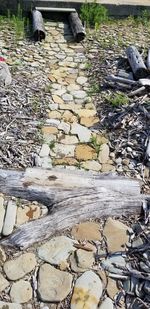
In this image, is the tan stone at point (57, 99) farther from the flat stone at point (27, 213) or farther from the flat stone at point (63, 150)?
the flat stone at point (27, 213)

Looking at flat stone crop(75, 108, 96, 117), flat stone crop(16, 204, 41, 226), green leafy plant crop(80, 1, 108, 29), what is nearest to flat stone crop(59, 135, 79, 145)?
flat stone crop(75, 108, 96, 117)

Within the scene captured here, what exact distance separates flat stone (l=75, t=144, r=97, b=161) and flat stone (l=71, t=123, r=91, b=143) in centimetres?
15

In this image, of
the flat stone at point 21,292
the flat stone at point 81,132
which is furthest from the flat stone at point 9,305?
the flat stone at point 81,132

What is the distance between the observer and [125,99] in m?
5.93

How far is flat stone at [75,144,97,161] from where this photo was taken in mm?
5023

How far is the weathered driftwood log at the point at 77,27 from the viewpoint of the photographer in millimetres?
7734

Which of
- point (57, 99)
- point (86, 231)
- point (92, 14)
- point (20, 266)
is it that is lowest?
point (20, 266)

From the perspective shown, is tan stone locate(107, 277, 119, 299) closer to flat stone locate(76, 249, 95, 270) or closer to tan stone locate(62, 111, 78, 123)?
flat stone locate(76, 249, 95, 270)

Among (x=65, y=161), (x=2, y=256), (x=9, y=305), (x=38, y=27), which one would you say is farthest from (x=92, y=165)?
(x=38, y=27)

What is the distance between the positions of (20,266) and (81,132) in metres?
2.44

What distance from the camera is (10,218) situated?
3.98 metres

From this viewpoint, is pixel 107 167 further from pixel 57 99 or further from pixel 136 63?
pixel 136 63

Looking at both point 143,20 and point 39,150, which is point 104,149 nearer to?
point 39,150

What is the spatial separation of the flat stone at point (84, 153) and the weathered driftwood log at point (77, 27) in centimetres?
340
